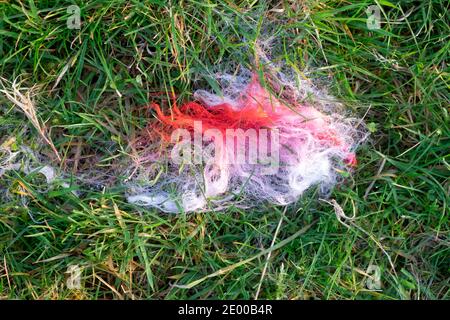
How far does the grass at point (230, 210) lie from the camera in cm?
181

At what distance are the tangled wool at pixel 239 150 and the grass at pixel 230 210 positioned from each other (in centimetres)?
6

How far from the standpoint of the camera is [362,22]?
189 centimetres

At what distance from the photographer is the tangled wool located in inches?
72.5

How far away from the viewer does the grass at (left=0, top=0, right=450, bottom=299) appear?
1.81 m

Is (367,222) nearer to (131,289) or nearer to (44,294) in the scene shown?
(131,289)

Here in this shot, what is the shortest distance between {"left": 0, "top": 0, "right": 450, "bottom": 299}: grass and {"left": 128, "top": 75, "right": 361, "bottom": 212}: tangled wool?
56 mm

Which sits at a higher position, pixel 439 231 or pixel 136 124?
pixel 136 124

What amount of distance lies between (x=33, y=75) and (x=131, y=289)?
2.81ft

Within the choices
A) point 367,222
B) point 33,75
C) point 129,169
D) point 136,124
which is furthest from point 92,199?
point 367,222

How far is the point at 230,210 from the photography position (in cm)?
183

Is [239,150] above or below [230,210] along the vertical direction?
above

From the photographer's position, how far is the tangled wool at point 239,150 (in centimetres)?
184

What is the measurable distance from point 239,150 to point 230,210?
0.22m
